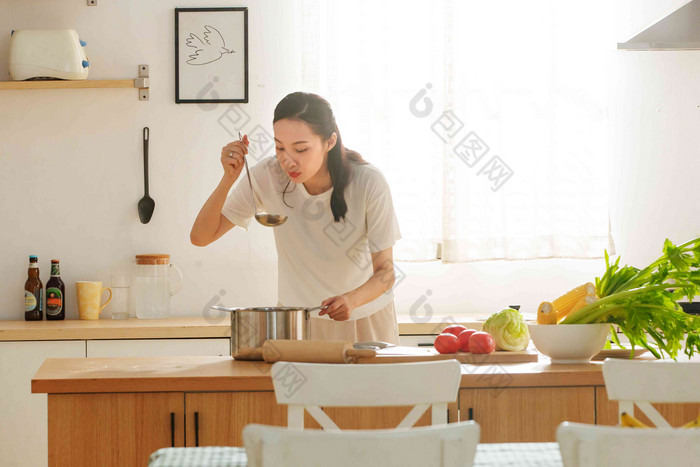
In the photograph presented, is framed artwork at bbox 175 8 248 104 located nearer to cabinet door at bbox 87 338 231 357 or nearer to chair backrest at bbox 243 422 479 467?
cabinet door at bbox 87 338 231 357

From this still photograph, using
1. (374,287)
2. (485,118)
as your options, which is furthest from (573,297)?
(485,118)

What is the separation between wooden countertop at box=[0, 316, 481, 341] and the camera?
9.24 feet

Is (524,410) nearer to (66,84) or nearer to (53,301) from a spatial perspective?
(53,301)

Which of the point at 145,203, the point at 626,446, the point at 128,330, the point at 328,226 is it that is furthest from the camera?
the point at 145,203

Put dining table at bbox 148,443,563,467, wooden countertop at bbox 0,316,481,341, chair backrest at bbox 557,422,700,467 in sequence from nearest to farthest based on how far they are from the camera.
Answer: chair backrest at bbox 557,422,700,467, dining table at bbox 148,443,563,467, wooden countertop at bbox 0,316,481,341

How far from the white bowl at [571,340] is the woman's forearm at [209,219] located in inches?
39.5

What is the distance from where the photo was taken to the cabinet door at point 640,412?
5.63 feet

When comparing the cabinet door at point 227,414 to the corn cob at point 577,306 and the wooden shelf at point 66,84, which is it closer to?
the corn cob at point 577,306

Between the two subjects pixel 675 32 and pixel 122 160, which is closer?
pixel 675 32

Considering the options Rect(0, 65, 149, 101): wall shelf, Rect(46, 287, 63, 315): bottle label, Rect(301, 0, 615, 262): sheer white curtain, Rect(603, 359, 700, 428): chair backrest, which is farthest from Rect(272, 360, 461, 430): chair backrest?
Rect(0, 65, 149, 101): wall shelf

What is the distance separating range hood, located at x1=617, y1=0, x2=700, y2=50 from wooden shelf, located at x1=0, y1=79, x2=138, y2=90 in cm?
202

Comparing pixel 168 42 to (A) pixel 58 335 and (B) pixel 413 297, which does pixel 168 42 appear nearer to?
(A) pixel 58 335

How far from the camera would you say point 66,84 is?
3.18 m

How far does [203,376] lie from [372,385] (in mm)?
528
